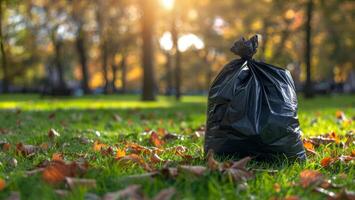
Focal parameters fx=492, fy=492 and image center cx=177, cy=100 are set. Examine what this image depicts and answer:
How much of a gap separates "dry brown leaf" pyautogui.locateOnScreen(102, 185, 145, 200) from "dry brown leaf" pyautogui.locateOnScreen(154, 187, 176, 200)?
0.28 feet

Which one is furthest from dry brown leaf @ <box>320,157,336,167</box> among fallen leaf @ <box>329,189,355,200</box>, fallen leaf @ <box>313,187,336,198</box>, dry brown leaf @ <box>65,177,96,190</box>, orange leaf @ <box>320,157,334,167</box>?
dry brown leaf @ <box>65,177,96,190</box>

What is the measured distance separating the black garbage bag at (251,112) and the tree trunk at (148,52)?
16355 mm

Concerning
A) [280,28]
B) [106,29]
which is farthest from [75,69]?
[280,28]

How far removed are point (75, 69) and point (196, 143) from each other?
77054mm

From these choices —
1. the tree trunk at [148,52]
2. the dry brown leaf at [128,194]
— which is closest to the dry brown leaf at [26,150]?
the dry brown leaf at [128,194]

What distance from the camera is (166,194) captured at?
2342 millimetres

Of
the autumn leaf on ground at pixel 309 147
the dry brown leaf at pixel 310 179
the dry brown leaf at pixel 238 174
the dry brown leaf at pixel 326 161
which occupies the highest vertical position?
the dry brown leaf at pixel 238 174

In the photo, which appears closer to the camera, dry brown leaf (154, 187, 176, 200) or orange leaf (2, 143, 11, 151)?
dry brown leaf (154, 187, 176, 200)

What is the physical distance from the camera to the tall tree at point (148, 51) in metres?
19.9

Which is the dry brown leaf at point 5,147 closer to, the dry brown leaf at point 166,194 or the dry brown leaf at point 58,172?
the dry brown leaf at point 58,172

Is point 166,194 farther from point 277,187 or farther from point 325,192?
point 325,192

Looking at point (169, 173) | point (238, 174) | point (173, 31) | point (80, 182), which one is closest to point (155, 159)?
point (169, 173)

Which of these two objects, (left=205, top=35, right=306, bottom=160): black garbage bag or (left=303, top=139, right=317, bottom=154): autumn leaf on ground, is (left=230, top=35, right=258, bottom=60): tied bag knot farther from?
(left=303, top=139, right=317, bottom=154): autumn leaf on ground

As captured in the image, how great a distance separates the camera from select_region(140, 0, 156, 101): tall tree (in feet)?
65.2
